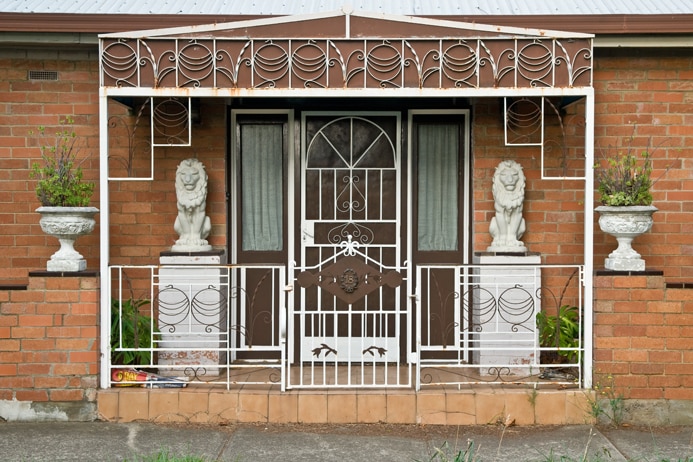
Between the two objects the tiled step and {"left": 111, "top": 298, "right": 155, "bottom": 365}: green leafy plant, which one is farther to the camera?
{"left": 111, "top": 298, "right": 155, "bottom": 365}: green leafy plant

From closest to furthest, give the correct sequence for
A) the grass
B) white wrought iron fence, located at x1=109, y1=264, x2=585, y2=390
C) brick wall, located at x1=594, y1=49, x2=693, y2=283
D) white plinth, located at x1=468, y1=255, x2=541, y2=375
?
the grass → white wrought iron fence, located at x1=109, y1=264, x2=585, y2=390 → white plinth, located at x1=468, y1=255, x2=541, y2=375 → brick wall, located at x1=594, y1=49, x2=693, y2=283

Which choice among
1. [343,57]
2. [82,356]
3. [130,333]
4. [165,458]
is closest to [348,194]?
[343,57]

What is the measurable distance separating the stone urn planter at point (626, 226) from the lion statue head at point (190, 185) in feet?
10.6

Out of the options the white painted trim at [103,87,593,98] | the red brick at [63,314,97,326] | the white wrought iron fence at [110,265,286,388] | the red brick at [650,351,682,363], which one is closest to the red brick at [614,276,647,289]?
the red brick at [650,351,682,363]

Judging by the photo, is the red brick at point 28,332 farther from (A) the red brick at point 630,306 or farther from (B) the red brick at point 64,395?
(A) the red brick at point 630,306

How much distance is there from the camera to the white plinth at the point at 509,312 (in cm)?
720

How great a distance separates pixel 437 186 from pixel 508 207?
2.65 ft

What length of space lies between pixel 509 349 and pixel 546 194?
155 cm

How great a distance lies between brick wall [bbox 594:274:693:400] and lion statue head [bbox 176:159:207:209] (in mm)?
3282

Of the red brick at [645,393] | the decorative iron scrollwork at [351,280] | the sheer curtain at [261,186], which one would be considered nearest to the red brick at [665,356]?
the red brick at [645,393]

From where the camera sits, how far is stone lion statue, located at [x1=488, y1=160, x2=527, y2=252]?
24.3ft

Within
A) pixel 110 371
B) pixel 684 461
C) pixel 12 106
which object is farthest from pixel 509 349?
pixel 12 106

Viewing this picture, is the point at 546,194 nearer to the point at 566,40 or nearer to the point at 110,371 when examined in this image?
the point at 566,40

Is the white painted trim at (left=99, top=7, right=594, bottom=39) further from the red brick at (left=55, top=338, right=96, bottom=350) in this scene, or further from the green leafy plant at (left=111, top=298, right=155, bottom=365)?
the red brick at (left=55, top=338, right=96, bottom=350)
